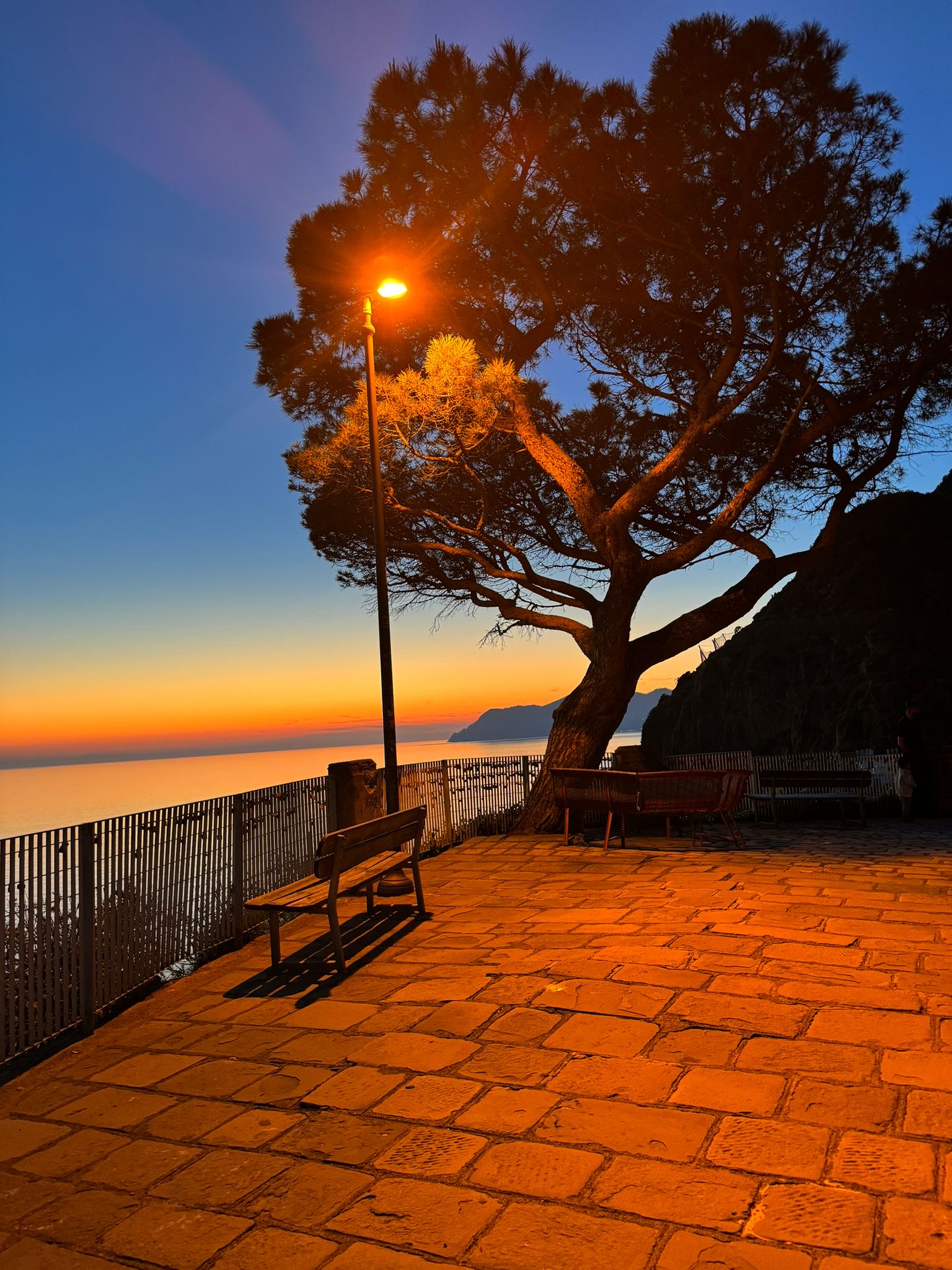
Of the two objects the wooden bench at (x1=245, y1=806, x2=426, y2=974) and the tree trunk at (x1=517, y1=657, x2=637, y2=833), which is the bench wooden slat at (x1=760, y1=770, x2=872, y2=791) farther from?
the wooden bench at (x1=245, y1=806, x2=426, y2=974)

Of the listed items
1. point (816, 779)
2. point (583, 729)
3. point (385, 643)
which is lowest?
point (816, 779)

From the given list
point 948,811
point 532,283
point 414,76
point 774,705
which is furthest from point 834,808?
point 774,705

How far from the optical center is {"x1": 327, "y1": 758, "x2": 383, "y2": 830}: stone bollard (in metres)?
8.44

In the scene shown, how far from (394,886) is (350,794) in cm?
135

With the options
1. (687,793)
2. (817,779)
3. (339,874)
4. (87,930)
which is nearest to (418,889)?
(339,874)

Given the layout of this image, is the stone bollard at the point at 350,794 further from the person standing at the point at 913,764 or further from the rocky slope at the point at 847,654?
the rocky slope at the point at 847,654

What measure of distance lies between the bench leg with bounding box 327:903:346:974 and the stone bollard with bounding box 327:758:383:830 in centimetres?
323

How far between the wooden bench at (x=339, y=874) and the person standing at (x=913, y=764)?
878cm

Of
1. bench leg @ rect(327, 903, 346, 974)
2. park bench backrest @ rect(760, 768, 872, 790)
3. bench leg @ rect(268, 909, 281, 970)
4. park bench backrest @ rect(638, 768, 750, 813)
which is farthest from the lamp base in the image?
park bench backrest @ rect(760, 768, 872, 790)

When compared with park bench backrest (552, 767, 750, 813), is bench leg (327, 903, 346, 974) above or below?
below

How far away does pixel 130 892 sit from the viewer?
511 cm

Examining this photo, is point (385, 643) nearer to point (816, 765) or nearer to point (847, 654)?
point (816, 765)

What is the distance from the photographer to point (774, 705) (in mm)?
41969

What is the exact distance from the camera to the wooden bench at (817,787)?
39.8 ft
